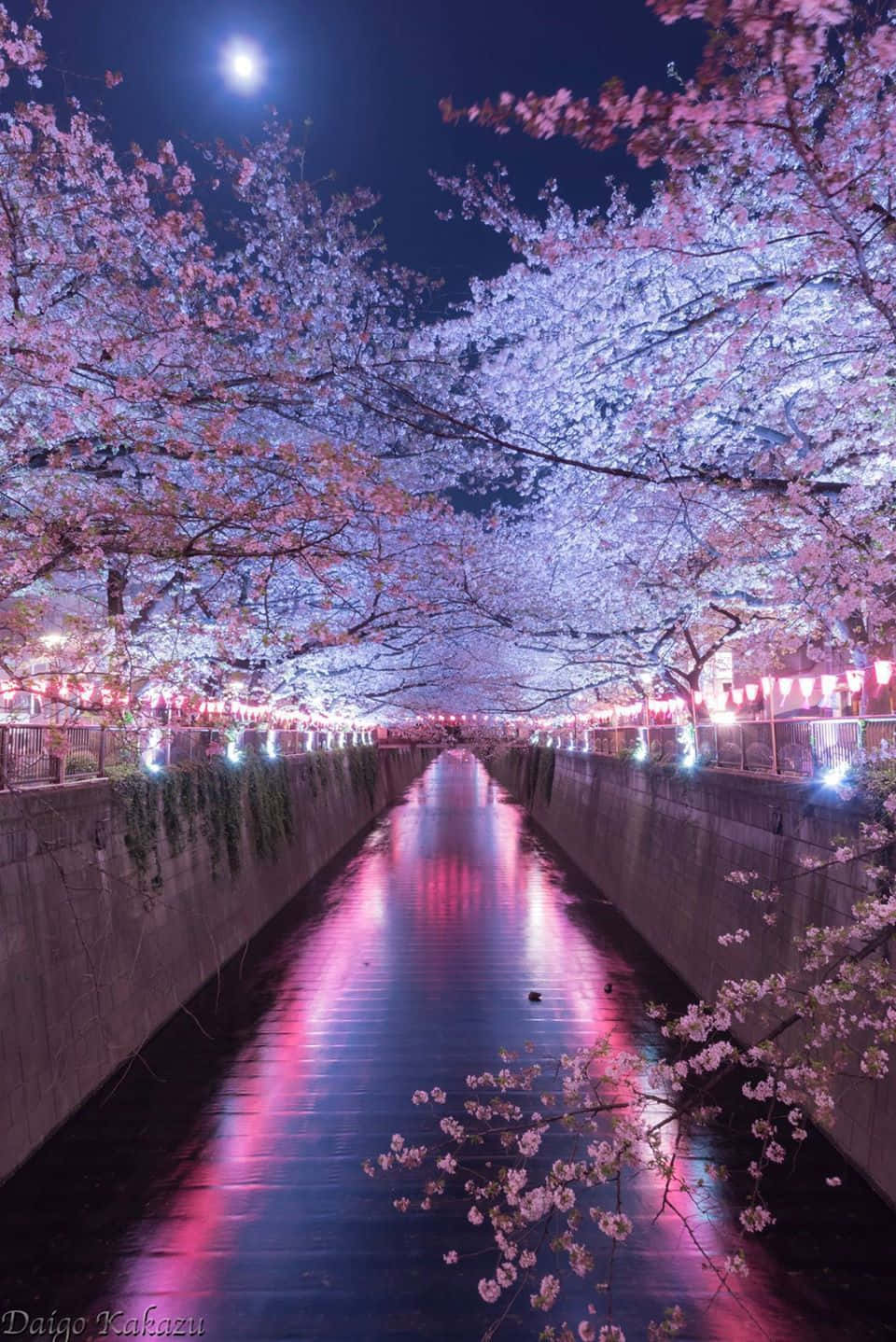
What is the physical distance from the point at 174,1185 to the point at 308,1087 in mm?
1868

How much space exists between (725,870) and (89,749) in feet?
24.4

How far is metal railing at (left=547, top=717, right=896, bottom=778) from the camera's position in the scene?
6.60m

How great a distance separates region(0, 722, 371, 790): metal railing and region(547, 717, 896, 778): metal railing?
6316 mm

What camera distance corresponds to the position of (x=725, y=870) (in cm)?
988

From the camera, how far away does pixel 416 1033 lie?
365 inches

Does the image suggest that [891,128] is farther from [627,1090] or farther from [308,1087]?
[308,1087]

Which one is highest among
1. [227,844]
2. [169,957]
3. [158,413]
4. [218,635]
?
[158,413]

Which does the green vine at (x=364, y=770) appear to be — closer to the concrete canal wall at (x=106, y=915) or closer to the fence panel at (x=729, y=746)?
the concrete canal wall at (x=106, y=915)

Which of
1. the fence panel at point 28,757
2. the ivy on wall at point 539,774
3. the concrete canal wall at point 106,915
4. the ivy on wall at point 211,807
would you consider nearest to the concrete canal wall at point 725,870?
the concrete canal wall at point 106,915

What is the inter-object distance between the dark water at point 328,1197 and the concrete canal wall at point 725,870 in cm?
54

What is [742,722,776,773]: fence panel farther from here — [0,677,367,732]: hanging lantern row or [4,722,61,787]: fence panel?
[4,722,61,787]: fence panel

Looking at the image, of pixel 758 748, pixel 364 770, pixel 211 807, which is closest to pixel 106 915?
pixel 211 807

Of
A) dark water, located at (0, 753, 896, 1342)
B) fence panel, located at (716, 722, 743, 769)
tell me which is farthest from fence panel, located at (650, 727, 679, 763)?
dark water, located at (0, 753, 896, 1342)

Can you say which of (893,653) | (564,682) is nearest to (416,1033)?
(893,653)
